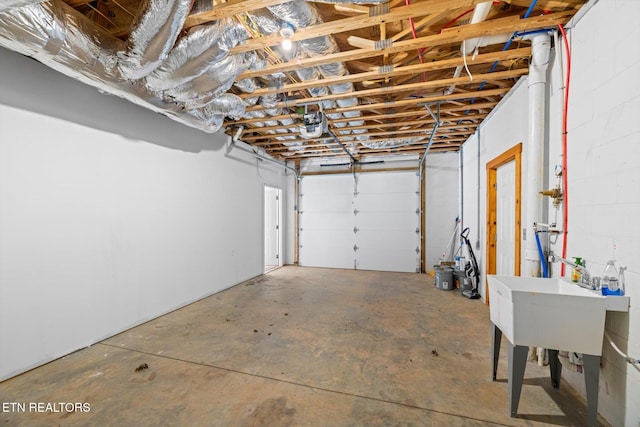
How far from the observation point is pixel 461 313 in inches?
135

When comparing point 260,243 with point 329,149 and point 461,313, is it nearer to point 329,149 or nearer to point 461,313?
point 329,149

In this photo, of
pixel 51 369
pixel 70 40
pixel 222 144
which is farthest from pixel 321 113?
pixel 51 369

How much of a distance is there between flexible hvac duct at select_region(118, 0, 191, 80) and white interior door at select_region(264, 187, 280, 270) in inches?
186

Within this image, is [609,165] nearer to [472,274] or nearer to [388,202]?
[472,274]

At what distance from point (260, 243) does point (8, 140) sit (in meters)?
3.91

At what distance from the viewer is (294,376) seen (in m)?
2.07

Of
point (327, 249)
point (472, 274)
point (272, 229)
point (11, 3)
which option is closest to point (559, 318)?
point (472, 274)

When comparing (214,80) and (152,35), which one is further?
(214,80)

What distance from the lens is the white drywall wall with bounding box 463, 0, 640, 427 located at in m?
1.40

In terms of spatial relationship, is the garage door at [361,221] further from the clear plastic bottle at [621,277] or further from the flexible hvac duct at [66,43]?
the flexible hvac duct at [66,43]

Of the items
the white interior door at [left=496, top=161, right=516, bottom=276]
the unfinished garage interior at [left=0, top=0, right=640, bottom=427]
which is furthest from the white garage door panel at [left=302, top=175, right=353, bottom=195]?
the white interior door at [left=496, top=161, right=516, bottom=276]

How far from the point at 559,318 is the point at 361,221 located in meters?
4.80

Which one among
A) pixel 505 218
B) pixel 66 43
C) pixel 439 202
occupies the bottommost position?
pixel 505 218

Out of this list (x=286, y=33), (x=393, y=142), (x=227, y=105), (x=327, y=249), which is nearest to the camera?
(x=286, y=33)
